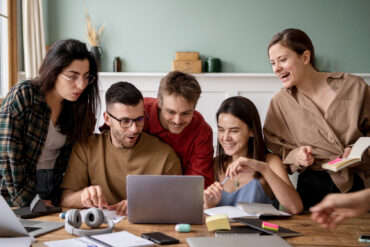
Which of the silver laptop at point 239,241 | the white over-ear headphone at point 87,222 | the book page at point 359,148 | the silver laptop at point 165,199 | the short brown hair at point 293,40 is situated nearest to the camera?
the silver laptop at point 239,241

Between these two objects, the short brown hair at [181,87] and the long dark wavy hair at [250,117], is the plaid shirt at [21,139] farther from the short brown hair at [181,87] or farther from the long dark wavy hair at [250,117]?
the long dark wavy hair at [250,117]

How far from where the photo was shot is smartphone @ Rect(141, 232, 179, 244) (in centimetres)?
134

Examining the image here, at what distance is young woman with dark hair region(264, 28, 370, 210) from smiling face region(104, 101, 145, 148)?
760 millimetres

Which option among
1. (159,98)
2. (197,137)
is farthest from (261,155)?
(159,98)

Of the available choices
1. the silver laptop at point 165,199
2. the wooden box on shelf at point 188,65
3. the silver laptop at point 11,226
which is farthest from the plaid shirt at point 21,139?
the wooden box on shelf at point 188,65

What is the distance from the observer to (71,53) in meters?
2.06

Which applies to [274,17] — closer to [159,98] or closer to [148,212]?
[159,98]

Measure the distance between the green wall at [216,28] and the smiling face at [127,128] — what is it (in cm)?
303

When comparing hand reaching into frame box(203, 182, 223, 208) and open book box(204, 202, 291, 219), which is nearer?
open book box(204, 202, 291, 219)

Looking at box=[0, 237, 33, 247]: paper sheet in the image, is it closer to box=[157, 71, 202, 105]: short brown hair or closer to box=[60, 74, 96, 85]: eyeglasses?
box=[60, 74, 96, 85]: eyeglasses

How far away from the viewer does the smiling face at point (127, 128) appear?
6.59 ft

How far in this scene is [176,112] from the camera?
83.9 inches

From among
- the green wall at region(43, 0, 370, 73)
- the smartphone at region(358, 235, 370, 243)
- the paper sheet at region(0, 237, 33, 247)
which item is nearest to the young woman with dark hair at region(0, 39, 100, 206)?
the paper sheet at region(0, 237, 33, 247)

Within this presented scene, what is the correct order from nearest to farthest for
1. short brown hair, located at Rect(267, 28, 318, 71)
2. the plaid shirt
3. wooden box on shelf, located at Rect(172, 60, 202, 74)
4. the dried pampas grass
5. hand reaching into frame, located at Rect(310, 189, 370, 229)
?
hand reaching into frame, located at Rect(310, 189, 370, 229), the plaid shirt, short brown hair, located at Rect(267, 28, 318, 71), wooden box on shelf, located at Rect(172, 60, 202, 74), the dried pampas grass
